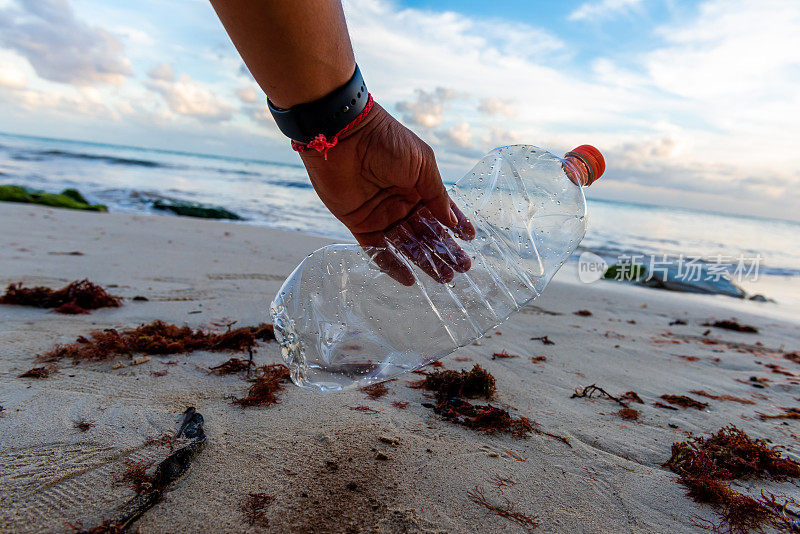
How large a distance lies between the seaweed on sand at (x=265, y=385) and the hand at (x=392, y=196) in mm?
670

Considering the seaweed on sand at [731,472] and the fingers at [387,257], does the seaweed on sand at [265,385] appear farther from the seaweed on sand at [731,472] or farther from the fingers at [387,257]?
the seaweed on sand at [731,472]

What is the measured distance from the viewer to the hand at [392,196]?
159 cm

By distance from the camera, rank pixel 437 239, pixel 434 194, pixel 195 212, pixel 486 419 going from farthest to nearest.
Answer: pixel 195 212 < pixel 437 239 < pixel 486 419 < pixel 434 194

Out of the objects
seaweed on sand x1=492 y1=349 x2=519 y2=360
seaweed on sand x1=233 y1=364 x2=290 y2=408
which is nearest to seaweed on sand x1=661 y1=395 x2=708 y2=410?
seaweed on sand x1=492 y1=349 x2=519 y2=360

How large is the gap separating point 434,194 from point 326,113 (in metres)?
0.49

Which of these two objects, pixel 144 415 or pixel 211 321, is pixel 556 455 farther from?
pixel 211 321

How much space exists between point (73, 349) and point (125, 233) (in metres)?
4.64

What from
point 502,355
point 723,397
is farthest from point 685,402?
point 502,355

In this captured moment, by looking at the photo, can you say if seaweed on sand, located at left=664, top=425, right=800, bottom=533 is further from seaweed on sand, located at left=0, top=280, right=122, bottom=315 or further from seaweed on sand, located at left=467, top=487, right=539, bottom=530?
seaweed on sand, located at left=0, top=280, right=122, bottom=315

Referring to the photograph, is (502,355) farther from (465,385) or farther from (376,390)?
(376,390)

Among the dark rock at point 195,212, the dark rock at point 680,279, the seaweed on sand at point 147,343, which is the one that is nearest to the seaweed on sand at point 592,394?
the seaweed on sand at point 147,343

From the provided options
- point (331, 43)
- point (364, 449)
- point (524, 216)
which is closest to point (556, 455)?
point (364, 449)

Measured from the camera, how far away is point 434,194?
1702 mm

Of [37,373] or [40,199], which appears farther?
[40,199]
